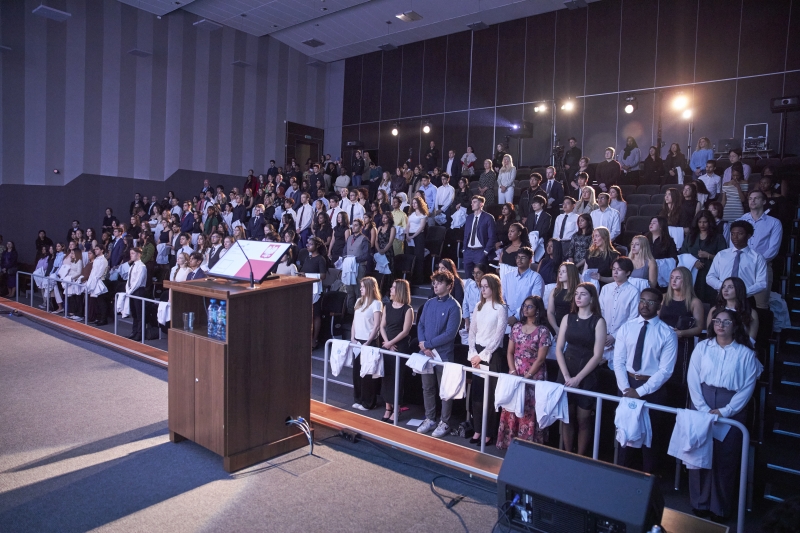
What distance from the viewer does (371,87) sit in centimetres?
1817

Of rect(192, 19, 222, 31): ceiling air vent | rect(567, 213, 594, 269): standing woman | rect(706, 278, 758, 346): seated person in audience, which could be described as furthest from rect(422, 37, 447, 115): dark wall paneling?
rect(706, 278, 758, 346): seated person in audience

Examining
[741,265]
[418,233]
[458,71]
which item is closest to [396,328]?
[741,265]

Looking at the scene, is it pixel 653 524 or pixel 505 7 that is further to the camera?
pixel 505 7

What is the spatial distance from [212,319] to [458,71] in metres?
14.1

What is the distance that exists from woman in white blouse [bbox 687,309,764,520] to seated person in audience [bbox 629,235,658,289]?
5.85ft

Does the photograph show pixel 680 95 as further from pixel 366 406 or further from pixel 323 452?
pixel 323 452

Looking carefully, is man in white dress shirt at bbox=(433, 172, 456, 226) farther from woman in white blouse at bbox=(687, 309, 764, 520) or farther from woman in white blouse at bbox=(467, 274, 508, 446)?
woman in white blouse at bbox=(687, 309, 764, 520)

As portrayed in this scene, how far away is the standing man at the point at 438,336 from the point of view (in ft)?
16.5

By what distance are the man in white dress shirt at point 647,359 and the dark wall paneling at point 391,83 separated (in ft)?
47.4

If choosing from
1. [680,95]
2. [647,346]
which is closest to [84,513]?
[647,346]

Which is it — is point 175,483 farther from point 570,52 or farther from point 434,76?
point 434,76

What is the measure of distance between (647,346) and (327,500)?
248 cm

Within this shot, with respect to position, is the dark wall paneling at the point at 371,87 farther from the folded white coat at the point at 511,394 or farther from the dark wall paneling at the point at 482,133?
the folded white coat at the point at 511,394

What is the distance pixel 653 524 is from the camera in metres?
2.38
